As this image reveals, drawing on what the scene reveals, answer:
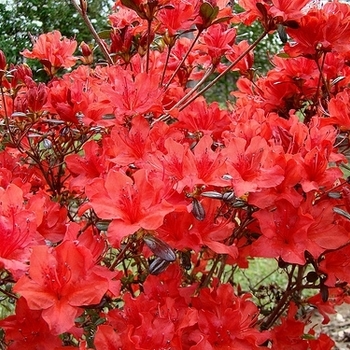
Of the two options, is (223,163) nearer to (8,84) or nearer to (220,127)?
(220,127)

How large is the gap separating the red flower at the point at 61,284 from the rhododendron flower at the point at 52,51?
924 millimetres

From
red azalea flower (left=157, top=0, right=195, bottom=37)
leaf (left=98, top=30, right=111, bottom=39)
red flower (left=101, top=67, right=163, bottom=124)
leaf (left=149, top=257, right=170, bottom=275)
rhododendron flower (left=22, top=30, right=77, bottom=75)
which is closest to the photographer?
leaf (left=149, top=257, right=170, bottom=275)

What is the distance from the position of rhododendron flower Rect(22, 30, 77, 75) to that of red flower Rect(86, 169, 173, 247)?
82cm

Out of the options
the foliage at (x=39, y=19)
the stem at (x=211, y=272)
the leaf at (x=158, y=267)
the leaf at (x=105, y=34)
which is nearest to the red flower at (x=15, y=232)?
the leaf at (x=158, y=267)

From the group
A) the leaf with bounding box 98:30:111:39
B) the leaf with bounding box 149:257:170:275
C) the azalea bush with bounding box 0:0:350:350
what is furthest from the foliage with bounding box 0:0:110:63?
the leaf with bounding box 149:257:170:275

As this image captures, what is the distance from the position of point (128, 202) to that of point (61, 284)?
0.61 feet

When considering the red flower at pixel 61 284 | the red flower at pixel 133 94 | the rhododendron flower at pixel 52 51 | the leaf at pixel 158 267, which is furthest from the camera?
the rhododendron flower at pixel 52 51

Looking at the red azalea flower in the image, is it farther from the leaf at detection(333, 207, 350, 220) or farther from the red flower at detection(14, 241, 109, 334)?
the red flower at detection(14, 241, 109, 334)

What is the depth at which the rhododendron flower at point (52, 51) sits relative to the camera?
5.96 ft

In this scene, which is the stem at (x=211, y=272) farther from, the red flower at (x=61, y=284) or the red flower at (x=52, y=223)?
the red flower at (x=61, y=284)

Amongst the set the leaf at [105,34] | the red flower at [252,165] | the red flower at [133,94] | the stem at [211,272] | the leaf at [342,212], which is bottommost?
the stem at [211,272]

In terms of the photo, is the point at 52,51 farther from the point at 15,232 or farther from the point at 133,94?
the point at 15,232

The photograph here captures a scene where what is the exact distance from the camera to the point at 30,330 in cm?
119

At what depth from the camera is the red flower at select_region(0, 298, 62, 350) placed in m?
1.18
